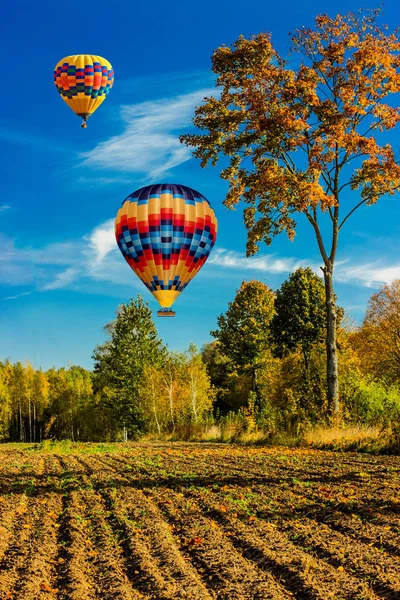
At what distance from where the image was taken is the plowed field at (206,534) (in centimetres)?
680

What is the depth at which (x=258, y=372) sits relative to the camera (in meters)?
49.7

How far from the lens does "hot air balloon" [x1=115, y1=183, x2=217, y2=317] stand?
88.4 feet

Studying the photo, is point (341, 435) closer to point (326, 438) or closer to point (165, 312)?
point (326, 438)

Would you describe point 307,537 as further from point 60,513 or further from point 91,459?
point 91,459

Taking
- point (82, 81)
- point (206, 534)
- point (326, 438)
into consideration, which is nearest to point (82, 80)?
point (82, 81)

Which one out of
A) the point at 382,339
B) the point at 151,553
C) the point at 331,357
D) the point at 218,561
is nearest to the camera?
the point at 218,561

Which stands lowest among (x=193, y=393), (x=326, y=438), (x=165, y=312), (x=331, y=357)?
(x=326, y=438)

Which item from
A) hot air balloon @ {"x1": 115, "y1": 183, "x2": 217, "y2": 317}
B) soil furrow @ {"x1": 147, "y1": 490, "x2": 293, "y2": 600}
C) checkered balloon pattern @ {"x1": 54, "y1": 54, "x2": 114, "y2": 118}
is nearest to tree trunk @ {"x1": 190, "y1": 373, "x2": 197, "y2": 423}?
hot air balloon @ {"x1": 115, "y1": 183, "x2": 217, "y2": 317}

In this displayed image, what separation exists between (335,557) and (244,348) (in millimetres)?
41731

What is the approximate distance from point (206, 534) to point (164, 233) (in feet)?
64.1

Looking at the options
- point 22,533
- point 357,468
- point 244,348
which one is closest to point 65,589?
point 22,533

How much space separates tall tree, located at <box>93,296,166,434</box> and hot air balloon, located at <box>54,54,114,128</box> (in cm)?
1853

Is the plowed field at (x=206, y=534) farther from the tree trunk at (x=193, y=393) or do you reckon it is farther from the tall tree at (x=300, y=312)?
the tree trunk at (x=193, y=393)

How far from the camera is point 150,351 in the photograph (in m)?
55.5
